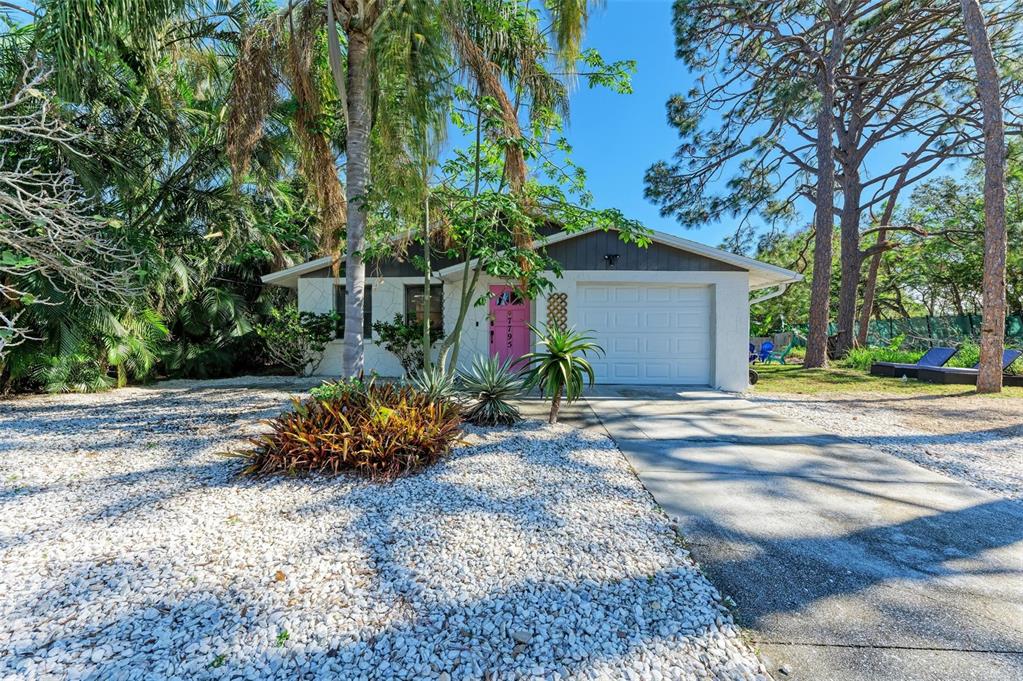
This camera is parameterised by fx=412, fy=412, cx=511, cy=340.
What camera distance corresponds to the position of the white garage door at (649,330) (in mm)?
9188

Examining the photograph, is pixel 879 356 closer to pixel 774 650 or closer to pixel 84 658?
pixel 774 650

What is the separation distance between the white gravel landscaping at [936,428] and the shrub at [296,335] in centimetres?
965

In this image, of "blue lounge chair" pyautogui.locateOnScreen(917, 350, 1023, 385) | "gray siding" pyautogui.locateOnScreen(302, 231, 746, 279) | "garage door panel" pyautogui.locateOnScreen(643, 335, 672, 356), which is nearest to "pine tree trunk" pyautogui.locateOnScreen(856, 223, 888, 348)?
"blue lounge chair" pyautogui.locateOnScreen(917, 350, 1023, 385)

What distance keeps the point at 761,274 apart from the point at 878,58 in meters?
10.8

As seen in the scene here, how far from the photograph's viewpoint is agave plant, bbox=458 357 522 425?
5371 millimetres

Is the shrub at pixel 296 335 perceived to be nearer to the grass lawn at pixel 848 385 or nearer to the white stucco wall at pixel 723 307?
the white stucco wall at pixel 723 307

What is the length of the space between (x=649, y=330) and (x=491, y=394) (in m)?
5.23

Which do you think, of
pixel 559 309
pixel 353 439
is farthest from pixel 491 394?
pixel 559 309

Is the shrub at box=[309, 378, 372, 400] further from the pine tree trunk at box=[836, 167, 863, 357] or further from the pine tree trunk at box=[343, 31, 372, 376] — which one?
the pine tree trunk at box=[836, 167, 863, 357]

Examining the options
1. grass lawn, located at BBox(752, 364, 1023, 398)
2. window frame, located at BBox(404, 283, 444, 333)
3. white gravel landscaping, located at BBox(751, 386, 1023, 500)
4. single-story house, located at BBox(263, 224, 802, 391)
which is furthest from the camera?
window frame, located at BBox(404, 283, 444, 333)

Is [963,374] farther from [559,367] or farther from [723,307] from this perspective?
[559,367]

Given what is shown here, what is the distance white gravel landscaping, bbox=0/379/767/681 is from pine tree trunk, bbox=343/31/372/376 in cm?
176

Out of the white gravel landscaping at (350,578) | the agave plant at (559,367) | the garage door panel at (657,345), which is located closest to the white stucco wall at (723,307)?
the garage door panel at (657,345)

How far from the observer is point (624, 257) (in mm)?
8945
